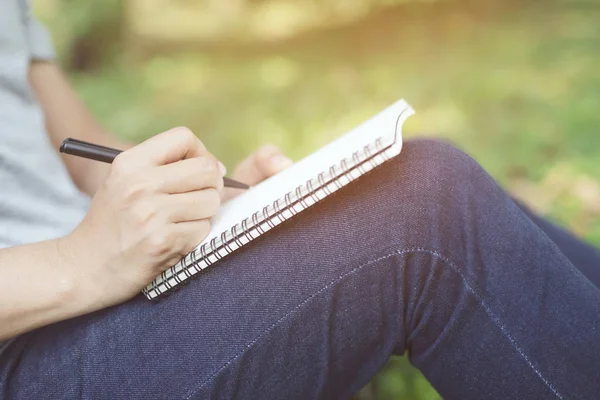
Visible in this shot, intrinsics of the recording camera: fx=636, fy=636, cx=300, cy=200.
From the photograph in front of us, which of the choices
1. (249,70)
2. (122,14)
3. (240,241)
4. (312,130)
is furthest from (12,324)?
(122,14)

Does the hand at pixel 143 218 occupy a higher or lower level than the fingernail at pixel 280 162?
lower

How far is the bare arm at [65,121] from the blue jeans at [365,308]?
0.51m

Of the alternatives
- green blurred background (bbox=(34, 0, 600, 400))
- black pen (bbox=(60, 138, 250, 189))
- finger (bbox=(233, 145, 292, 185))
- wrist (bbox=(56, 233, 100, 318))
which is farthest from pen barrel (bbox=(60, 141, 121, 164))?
green blurred background (bbox=(34, 0, 600, 400))

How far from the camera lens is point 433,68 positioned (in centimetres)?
336

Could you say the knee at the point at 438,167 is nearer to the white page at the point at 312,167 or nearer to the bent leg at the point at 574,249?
the white page at the point at 312,167

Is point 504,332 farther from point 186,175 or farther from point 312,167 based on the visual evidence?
point 186,175

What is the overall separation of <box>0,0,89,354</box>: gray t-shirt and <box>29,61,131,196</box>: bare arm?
0.09 metres

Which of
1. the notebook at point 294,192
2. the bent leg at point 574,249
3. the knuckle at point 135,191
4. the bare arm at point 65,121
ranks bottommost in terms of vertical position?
the bent leg at point 574,249

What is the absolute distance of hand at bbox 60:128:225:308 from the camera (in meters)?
0.71

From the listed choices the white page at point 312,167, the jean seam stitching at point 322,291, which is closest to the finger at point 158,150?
the white page at point 312,167

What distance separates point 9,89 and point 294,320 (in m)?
0.64

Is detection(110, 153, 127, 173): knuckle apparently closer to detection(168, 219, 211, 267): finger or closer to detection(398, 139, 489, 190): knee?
detection(168, 219, 211, 267): finger

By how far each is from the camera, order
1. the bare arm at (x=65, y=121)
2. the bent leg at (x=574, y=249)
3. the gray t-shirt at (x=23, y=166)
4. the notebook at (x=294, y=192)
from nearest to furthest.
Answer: the notebook at (x=294, y=192)
the gray t-shirt at (x=23, y=166)
the bent leg at (x=574, y=249)
the bare arm at (x=65, y=121)

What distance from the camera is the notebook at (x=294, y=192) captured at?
68cm
